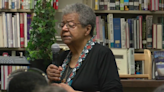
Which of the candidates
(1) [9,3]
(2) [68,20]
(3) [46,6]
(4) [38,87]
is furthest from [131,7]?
(4) [38,87]

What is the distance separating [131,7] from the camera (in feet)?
11.3

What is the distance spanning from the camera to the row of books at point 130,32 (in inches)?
133

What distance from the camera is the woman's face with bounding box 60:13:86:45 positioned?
166 centimetres

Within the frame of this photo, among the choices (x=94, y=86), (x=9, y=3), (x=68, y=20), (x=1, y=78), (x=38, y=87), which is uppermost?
(x=9, y=3)

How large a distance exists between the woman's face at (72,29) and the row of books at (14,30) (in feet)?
5.73

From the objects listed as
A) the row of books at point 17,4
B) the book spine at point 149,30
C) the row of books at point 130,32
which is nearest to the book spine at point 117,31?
the row of books at point 130,32

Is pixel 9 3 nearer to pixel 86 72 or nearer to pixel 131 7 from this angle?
pixel 131 7

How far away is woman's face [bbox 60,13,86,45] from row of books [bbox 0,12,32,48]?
1.75 m

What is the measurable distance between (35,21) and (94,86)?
59.9 inches

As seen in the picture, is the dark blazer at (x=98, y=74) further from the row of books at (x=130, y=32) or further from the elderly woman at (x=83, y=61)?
the row of books at (x=130, y=32)

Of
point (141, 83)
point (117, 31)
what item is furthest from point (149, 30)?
point (141, 83)

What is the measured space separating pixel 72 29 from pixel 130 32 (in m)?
1.86

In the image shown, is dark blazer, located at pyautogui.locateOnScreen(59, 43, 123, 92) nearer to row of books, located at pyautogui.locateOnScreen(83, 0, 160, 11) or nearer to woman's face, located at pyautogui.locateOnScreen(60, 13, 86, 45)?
woman's face, located at pyautogui.locateOnScreen(60, 13, 86, 45)

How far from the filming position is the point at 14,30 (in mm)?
3342
